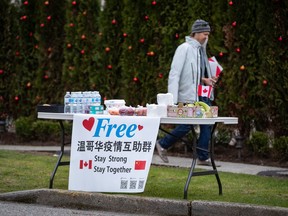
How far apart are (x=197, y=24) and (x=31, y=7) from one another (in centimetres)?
598

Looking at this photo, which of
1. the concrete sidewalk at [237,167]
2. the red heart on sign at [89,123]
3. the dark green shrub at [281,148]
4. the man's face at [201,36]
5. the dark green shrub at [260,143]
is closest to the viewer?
the red heart on sign at [89,123]

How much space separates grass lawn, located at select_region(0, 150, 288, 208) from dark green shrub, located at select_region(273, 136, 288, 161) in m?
1.61

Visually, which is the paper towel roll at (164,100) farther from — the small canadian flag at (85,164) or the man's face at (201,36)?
the man's face at (201,36)

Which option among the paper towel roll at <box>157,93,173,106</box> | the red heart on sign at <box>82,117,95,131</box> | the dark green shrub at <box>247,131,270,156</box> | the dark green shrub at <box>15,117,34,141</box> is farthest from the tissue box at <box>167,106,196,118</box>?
the dark green shrub at <box>15,117,34,141</box>

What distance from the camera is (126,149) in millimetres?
9086

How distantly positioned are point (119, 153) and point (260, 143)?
4.70m

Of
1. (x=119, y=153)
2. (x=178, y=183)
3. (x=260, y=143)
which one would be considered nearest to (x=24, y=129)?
(x=260, y=143)

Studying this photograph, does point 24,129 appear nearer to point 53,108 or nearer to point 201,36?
point 201,36

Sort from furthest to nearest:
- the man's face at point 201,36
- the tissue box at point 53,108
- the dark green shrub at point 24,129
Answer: the dark green shrub at point 24,129, the man's face at point 201,36, the tissue box at point 53,108

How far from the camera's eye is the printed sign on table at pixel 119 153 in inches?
356

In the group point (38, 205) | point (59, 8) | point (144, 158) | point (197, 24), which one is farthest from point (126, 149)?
point (59, 8)

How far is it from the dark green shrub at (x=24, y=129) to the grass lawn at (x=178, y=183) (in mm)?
3603

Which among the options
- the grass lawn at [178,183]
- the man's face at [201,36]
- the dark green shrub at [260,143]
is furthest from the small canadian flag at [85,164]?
the dark green shrub at [260,143]

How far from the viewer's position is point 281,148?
42.6 ft
